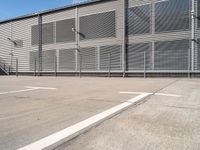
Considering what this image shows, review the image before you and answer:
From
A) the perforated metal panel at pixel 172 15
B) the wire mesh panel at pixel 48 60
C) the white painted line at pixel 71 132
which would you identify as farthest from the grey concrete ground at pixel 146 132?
the wire mesh panel at pixel 48 60

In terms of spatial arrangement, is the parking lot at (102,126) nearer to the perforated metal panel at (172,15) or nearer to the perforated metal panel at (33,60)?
the perforated metal panel at (172,15)

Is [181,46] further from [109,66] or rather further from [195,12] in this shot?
[109,66]

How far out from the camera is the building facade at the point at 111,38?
1606 centimetres

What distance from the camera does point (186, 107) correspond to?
17.8 ft

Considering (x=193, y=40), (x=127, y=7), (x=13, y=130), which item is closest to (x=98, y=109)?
(x=13, y=130)

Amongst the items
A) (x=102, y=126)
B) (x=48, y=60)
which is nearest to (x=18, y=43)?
(x=48, y=60)

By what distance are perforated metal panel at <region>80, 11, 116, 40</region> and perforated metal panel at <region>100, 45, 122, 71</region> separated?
3.45 feet

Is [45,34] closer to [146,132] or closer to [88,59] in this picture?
[88,59]

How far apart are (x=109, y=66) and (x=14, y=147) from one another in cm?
1565

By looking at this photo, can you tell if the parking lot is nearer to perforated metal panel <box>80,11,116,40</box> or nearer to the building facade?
the building facade

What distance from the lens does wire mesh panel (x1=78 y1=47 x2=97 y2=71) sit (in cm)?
1948

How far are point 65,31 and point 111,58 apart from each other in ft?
18.4

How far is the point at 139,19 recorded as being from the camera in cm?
1773

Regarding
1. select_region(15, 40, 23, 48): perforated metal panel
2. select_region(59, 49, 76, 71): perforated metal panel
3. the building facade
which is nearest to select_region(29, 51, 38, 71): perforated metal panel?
the building facade
